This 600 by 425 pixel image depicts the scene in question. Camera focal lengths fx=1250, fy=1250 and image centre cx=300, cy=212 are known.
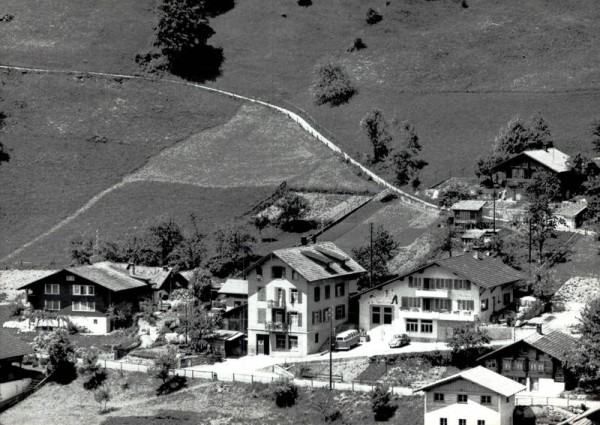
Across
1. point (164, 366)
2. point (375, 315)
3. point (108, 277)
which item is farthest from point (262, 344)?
point (108, 277)

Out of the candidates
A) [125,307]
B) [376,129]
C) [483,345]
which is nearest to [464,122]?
[376,129]

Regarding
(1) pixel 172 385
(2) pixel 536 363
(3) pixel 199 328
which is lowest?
(1) pixel 172 385

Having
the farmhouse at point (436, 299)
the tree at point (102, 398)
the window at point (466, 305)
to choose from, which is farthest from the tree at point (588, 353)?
the tree at point (102, 398)

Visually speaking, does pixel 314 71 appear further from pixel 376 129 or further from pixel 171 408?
pixel 171 408

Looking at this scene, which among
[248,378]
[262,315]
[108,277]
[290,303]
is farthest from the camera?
[108,277]

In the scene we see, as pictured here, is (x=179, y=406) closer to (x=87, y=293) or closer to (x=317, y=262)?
(x=317, y=262)

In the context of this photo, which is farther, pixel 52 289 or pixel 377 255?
pixel 52 289
